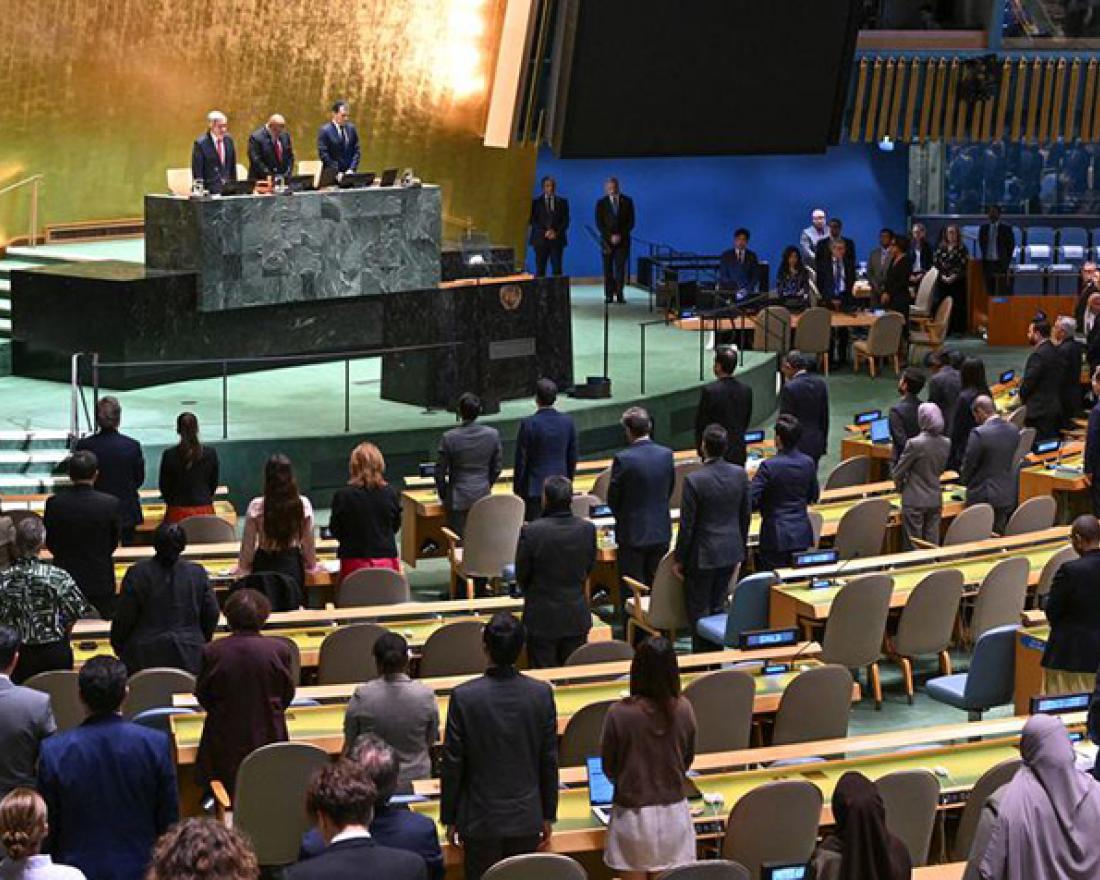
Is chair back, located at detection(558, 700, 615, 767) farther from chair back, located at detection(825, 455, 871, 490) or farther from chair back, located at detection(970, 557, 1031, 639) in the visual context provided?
chair back, located at detection(825, 455, 871, 490)

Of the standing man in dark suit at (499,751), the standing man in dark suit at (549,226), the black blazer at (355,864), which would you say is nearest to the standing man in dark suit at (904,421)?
the standing man in dark suit at (499,751)

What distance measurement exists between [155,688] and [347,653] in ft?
3.57

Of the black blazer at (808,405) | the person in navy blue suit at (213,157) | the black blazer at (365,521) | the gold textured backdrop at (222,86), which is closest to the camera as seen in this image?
the black blazer at (365,521)

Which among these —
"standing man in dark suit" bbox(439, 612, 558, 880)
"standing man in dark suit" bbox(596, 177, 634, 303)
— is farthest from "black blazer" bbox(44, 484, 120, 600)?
"standing man in dark suit" bbox(596, 177, 634, 303)

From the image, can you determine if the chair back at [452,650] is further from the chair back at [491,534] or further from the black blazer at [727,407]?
the black blazer at [727,407]

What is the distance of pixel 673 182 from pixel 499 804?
20802 millimetres

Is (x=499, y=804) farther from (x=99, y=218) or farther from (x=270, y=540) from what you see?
(x=99, y=218)

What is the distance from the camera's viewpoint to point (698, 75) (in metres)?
22.4

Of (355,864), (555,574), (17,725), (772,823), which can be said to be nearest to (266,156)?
(555,574)

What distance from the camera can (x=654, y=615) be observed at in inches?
444

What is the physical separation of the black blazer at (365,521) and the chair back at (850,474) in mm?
4441

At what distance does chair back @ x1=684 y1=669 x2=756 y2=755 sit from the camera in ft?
28.3

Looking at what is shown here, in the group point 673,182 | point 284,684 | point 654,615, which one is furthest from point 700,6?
point 284,684

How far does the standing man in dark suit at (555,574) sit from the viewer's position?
9641mm
